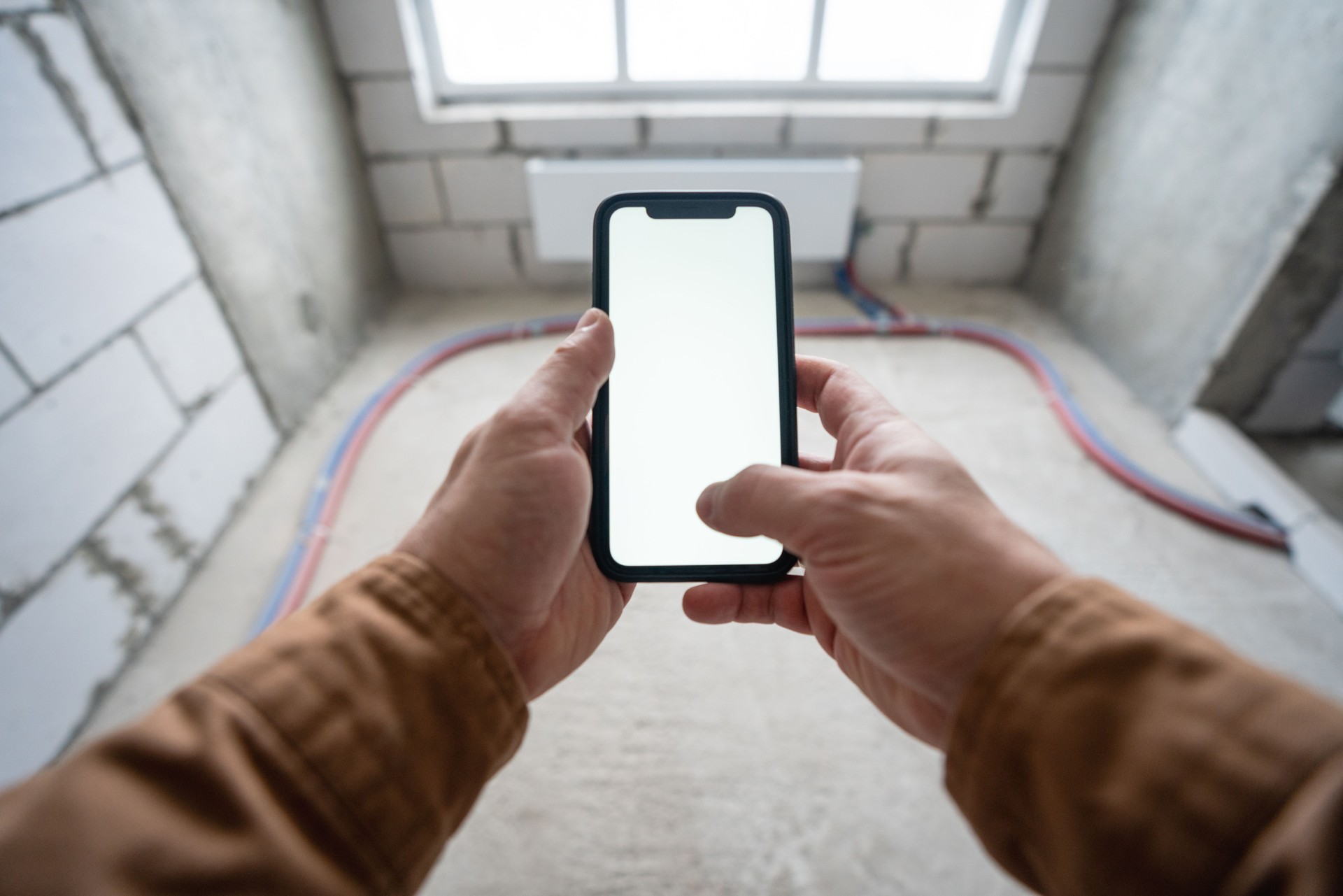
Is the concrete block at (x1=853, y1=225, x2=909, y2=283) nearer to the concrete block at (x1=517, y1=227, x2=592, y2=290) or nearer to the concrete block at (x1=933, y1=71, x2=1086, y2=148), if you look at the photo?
the concrete block at (x1=933, y1=71, x2=1086, y2=148)

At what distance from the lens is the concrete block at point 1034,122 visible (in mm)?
1975

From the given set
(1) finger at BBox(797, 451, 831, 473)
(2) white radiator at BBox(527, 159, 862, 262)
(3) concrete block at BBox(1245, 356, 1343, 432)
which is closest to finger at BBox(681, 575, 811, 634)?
(1) finger at BBox(797, 451, 831, 473)

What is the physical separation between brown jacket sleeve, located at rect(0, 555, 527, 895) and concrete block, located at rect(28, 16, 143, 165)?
126cm

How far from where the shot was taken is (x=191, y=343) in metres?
1.31

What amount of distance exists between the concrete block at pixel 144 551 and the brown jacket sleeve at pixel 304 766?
101cm

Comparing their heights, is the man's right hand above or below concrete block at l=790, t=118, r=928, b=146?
below

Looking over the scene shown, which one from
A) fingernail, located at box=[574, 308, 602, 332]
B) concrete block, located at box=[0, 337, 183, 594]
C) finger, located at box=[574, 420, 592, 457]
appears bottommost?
concrete block, located at box=[0, 337, 183, 594]

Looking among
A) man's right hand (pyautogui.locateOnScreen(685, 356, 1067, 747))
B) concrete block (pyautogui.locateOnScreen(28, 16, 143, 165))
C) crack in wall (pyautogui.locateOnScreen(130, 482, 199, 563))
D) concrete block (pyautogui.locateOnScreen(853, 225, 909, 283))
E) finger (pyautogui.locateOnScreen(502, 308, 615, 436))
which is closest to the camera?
man's right hand (pyautogui.locateOnScreen(685, 356, 1067, 747))

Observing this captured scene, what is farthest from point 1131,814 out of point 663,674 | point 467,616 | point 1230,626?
point 1230,626

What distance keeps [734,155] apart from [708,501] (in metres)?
1.81

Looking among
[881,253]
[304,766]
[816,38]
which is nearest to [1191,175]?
[881,253]

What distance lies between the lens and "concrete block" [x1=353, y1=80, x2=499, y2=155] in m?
1.96

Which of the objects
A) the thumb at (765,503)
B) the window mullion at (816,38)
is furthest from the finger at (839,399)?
the window mullion at (816,38)

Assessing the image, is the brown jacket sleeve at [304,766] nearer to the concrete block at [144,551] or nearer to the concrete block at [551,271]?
the concrete block at [144,551]
